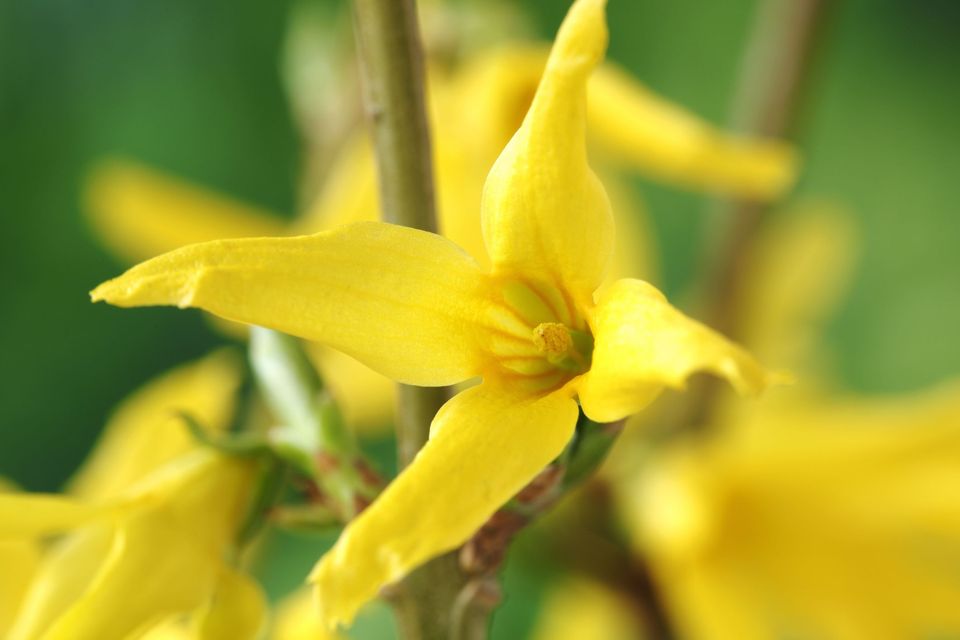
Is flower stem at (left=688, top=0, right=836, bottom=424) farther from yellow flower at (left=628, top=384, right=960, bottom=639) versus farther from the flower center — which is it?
the flower center

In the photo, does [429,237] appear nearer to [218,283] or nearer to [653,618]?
[218,283]

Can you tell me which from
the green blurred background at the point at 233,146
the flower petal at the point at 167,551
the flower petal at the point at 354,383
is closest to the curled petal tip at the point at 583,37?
the flower petal at the point at 167,551

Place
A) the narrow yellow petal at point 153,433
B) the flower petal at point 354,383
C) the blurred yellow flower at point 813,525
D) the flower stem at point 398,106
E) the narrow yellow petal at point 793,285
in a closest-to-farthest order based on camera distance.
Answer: the flower stem at point 398,106 < the narrow yellow petal at point 153,433 < the blurred yellow flower at point 813,525 < the flower petal at point 354,383 < the narrow yellow petal at point 793,285

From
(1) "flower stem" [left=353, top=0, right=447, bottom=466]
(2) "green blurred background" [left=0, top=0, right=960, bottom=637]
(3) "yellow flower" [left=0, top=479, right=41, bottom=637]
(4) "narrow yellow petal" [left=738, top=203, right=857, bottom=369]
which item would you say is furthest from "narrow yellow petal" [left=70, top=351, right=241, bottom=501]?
(2) "green blurred background" [left=0, top=0, right=960, bottom=637]

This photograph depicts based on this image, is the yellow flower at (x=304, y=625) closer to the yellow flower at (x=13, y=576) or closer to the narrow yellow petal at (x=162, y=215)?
the yellow flower at (x=13, y=576)

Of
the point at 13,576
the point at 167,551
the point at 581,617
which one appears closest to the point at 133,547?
the point at 167,551

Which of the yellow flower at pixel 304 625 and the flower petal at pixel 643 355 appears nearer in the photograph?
the flower petal at pixel 643 355
